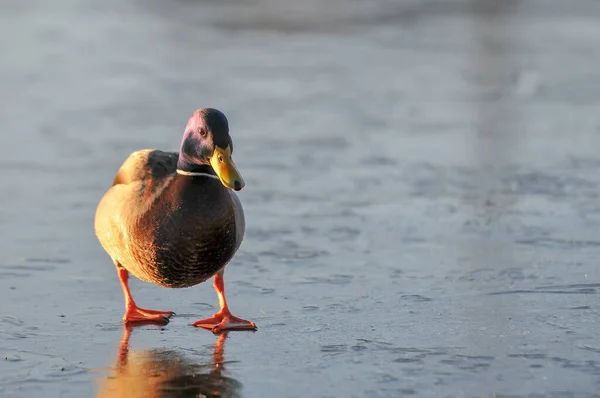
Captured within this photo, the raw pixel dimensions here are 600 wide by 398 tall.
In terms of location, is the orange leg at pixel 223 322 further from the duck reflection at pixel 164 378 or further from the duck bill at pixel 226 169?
the duck bill at pixel 226 169

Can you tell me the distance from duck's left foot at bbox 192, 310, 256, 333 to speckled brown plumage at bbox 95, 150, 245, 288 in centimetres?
18

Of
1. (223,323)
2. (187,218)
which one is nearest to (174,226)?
(187,218)

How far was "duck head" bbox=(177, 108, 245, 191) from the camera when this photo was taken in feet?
15.8

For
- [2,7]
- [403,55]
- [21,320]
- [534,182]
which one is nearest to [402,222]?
[534,182]

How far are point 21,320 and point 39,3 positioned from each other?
1108cm

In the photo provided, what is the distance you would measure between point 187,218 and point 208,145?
310 mm

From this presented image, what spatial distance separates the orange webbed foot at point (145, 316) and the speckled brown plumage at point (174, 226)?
5.7 inches

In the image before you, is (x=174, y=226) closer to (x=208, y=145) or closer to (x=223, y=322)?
(x=208, y=145)

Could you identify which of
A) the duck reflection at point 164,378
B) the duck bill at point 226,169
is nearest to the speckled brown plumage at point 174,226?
the duck bill at point 226,169

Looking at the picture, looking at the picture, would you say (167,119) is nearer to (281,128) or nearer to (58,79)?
(281,128)

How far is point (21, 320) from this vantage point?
5.07 m

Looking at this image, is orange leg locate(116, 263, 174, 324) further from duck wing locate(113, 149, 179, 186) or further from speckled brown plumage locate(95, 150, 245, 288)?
duck wing locate(113, 149, 179, 186)

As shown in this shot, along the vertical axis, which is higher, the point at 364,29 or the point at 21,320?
the point at 364,29

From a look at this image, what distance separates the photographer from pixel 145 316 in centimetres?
515
